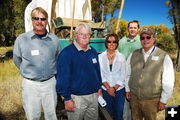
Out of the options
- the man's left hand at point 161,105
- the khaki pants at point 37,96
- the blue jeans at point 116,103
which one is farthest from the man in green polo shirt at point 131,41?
the khaki pants at point 37,96

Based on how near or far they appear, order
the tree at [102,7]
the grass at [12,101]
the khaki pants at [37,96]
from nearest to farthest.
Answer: the khaki pants at [37,96]
the grass at [12,101]
the tree at [102,7]

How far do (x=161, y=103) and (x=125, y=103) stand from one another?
24.8 inches

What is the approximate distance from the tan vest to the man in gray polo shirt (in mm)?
1225

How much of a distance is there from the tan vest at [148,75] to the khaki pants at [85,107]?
0.69m

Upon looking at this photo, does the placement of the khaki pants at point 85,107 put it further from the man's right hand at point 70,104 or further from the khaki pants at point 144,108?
the khaki pants at point 144,108

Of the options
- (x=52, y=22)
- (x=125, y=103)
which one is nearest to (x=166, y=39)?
(x=52, y=22)

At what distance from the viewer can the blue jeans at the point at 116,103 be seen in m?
3.19

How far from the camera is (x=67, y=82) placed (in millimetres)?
2457

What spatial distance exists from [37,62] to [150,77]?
1.61 m

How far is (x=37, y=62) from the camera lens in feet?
8.79

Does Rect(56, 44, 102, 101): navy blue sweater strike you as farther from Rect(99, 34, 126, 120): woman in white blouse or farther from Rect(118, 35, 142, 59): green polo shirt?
Rect(118, 35, 142, 59): green polo shirt

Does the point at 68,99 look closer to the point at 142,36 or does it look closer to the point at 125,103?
the point at 125,103

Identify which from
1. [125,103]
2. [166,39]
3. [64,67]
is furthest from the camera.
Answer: [166,39]

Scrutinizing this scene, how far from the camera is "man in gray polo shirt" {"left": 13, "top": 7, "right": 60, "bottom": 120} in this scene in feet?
8.75
